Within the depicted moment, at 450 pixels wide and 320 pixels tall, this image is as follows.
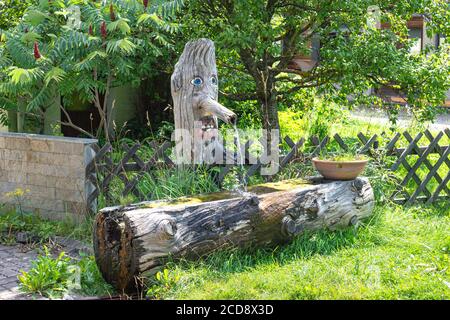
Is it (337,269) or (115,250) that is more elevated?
(115,250)

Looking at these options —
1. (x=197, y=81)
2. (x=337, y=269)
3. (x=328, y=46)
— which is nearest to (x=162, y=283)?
(x=337, y=269)

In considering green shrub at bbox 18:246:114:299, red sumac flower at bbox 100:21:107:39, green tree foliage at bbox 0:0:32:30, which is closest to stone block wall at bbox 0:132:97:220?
red sumac flower at bbox 100:21:107:39

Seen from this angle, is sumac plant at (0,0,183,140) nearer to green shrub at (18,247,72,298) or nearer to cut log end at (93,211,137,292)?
cut log end at (93,211,137,292)

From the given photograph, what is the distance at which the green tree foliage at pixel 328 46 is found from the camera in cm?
916

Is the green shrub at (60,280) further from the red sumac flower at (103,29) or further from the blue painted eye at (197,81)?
the red sumac flower at (103,29)

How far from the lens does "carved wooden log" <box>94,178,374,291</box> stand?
553cm

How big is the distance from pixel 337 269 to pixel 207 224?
4.00ft

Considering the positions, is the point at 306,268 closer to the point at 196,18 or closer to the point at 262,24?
the point at 262,24

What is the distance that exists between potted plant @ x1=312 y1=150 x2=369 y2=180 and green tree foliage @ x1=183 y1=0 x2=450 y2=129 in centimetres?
230

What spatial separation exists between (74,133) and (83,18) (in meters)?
4.54

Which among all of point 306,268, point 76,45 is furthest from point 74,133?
point 306,268

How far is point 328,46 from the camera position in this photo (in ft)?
32.5

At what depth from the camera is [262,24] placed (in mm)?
8945

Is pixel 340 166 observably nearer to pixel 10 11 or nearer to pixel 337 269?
pixel 337 269
